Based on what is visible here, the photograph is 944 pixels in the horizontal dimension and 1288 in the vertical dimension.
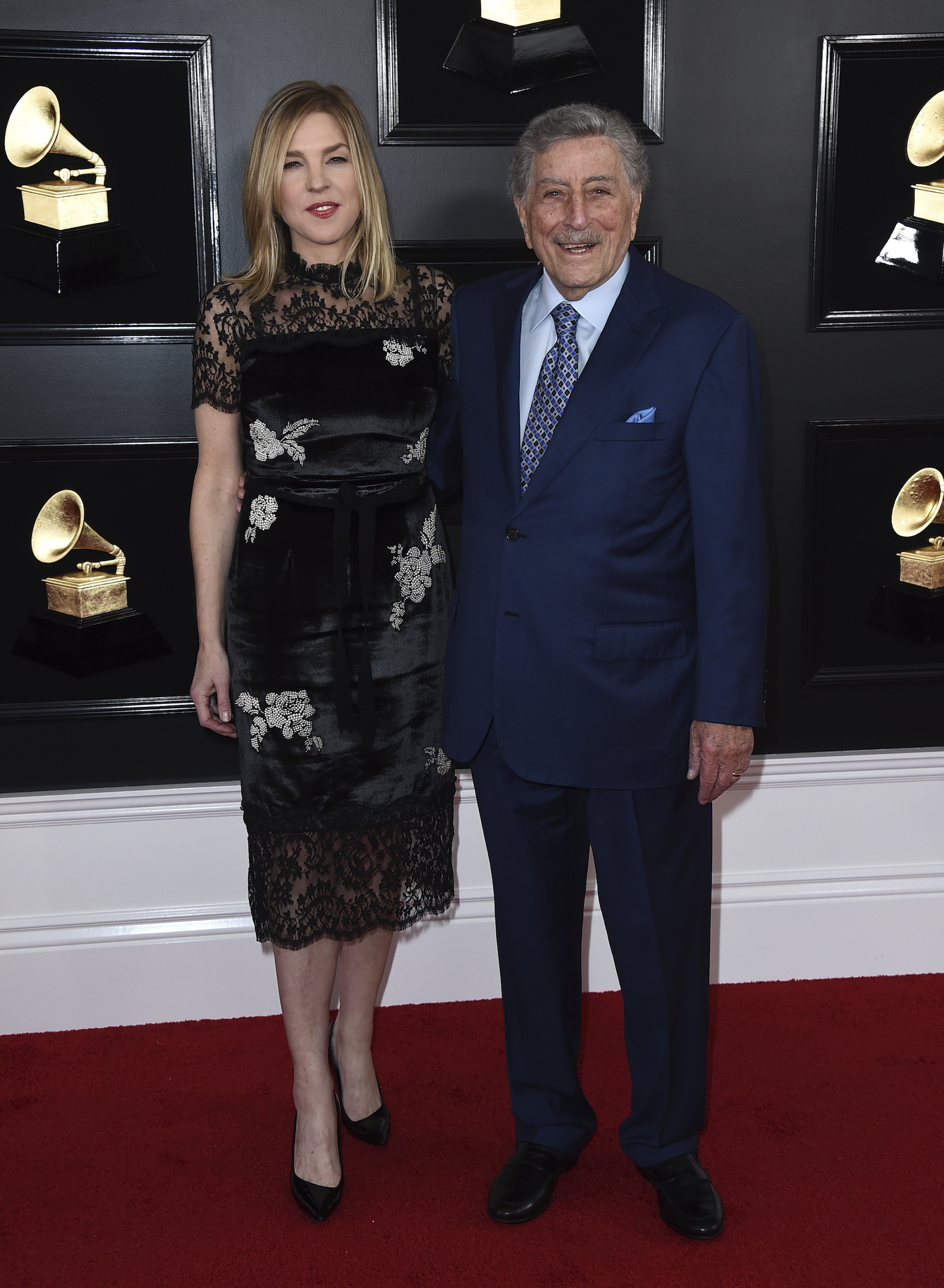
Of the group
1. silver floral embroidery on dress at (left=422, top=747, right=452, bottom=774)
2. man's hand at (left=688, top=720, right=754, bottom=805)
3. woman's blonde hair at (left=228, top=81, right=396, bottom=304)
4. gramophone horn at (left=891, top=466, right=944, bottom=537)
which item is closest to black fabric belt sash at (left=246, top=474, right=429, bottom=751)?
silver floral embroidery on dress at (left=422, top=747, right=452, bottom=774)

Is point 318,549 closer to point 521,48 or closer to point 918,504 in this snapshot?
point 521,48

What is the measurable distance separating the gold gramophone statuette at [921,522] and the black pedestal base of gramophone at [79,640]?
186cm

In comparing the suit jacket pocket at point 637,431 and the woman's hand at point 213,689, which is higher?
the suit jacket pocket at point 637,431

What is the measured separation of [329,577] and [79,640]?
92 cm

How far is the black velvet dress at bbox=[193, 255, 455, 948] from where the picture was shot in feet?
7.06

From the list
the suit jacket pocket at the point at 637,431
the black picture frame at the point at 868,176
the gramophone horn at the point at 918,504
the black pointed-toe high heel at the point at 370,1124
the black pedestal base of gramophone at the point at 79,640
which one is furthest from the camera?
the gramophone horn at the point at 918,504

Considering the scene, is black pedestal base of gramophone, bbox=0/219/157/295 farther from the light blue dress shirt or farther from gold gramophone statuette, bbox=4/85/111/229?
the light blue dress shirt

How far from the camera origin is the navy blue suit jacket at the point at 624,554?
6.33 feet

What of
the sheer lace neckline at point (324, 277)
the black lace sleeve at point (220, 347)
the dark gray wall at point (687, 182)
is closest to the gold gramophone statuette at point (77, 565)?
the dark gray wall at point (687, 182)

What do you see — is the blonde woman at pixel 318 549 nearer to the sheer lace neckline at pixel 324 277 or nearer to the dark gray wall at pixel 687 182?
the sheer lace neckline at pixel 324 277

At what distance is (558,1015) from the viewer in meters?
2.29

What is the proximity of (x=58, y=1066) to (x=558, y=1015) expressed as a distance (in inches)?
49.3

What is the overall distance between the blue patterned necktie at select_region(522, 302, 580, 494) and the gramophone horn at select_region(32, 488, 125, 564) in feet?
3.97

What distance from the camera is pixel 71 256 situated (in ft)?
8.54
